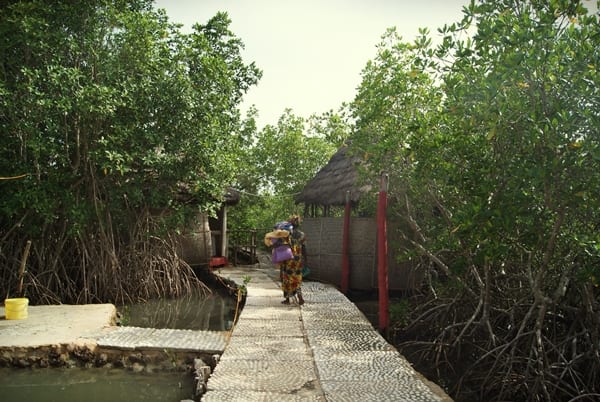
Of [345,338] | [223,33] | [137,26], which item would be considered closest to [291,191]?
[223,33]

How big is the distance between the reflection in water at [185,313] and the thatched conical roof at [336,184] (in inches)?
112

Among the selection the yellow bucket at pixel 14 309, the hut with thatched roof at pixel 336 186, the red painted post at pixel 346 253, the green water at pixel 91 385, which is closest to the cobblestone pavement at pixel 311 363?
the green water at pixel 91 385

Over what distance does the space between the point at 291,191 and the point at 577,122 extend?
52.5 feet

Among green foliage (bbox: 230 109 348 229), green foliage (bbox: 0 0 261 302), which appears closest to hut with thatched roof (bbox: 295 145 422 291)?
green foliage (bbox: 0 0 261 302)

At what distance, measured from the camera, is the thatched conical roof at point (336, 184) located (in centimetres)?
1016

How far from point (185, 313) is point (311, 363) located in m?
4.52

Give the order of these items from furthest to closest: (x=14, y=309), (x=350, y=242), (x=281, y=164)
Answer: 1. (x=281, y=164)
2. (x=350, y=242)
3. (x=14, y=309)

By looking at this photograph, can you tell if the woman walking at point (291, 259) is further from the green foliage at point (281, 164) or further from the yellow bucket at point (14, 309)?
the green foliage at point (281, 164)

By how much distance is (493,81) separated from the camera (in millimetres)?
3949

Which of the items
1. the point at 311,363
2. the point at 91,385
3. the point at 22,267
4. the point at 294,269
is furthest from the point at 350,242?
the point at 91,385

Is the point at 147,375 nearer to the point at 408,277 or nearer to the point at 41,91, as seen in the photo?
the point at 41,91

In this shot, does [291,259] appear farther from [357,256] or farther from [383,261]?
[357,256]

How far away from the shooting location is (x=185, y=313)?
27.8 feet

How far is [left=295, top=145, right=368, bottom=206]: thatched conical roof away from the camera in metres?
10.2
